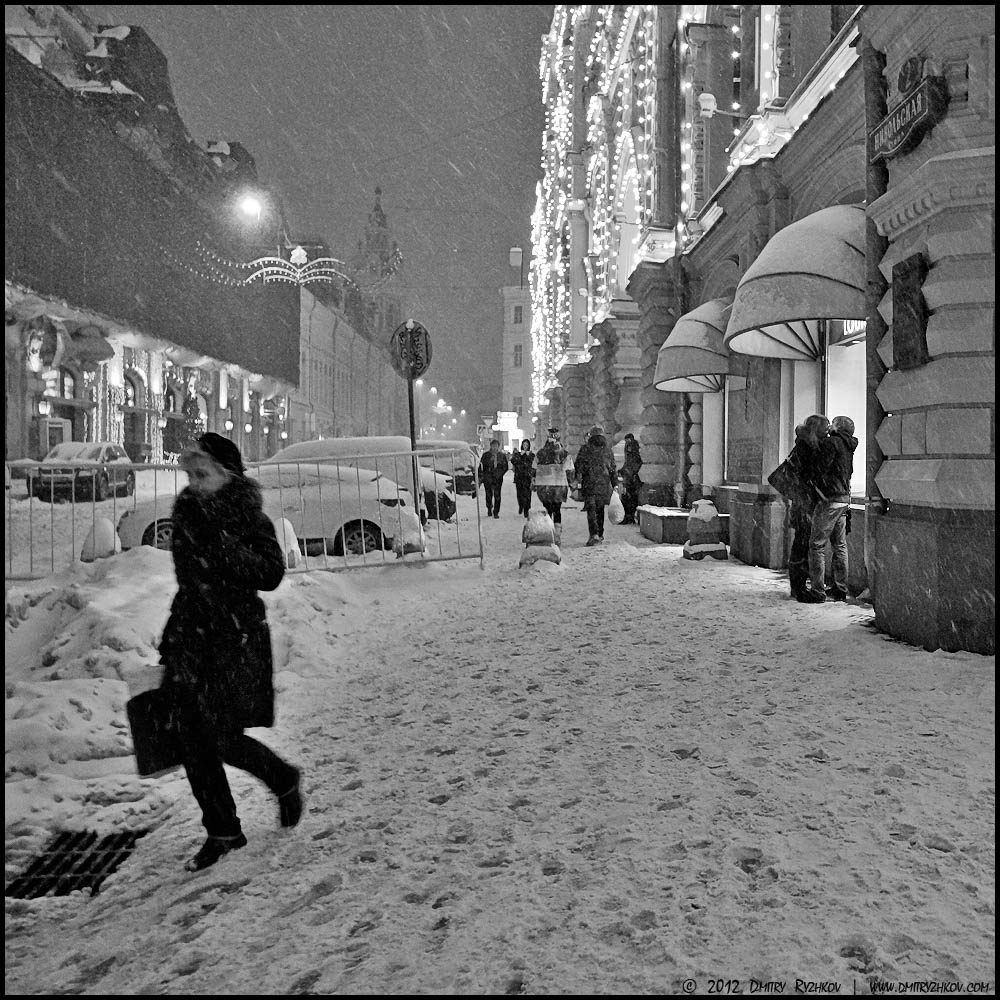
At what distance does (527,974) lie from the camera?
237 cm

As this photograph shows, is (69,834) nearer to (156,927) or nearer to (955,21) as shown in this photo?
(156,927)

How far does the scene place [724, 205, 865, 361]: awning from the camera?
7.61m

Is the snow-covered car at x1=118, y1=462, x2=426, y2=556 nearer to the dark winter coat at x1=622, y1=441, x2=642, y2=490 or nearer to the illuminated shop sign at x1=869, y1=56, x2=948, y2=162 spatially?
the illuminated shop sign at x1=869, y1=56, x2=948, y2=162

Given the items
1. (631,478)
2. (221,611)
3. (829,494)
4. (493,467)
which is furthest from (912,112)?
(493,467)

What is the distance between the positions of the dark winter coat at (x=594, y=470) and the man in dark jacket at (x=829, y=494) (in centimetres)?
532

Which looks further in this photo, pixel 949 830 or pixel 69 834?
pixel 69 834

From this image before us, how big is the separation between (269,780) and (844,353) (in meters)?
9.50

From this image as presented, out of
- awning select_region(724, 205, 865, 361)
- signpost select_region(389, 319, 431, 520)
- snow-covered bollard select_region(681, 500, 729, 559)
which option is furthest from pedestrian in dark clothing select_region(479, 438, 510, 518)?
awning select_region(724, 205, 865, 361)

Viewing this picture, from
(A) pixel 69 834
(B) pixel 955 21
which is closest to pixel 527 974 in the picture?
(A) pixel 69 834

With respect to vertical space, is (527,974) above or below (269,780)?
below

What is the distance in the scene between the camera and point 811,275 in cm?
769

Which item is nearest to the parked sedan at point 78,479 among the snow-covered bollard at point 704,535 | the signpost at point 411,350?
the signpost at point 411,350

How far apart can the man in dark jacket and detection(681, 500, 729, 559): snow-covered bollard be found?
131 inches

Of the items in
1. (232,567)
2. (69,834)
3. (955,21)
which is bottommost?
(69,834)
